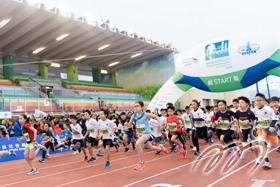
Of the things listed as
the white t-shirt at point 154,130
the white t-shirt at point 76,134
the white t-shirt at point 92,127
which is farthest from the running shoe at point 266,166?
the white t-shirt at point 76,134

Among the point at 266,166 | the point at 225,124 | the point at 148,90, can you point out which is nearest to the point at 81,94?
the point at 148,90

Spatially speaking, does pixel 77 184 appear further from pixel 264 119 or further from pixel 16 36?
pixel 16 36

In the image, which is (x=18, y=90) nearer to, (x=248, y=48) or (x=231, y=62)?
(x=231, y=62)

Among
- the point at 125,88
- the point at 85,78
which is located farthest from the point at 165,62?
the point at 85,78

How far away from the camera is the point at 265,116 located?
229 inches

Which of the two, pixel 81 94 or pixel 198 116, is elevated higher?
pixel 81 94

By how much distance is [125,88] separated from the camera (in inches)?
1592

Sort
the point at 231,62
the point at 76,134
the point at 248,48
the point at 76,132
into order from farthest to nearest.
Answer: the point at 231,62 → the point at 248,48 → the point at 76,134 → the point at 76,132

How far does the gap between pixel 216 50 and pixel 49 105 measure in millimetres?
12682

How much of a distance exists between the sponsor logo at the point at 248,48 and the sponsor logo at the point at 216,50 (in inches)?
29.0

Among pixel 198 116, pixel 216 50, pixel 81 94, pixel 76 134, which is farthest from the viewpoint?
pixel 81 94

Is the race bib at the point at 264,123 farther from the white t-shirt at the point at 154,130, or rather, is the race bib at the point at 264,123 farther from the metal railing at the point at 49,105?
the metal railing at the point at 49,105

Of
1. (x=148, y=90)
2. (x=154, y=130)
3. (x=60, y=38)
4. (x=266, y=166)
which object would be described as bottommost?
(x=266, y=166)

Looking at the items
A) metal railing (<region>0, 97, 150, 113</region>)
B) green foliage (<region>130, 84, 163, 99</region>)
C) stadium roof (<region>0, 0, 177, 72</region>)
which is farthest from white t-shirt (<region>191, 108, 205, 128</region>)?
green foliage (<region>130, 84, 163, 99</region>)
